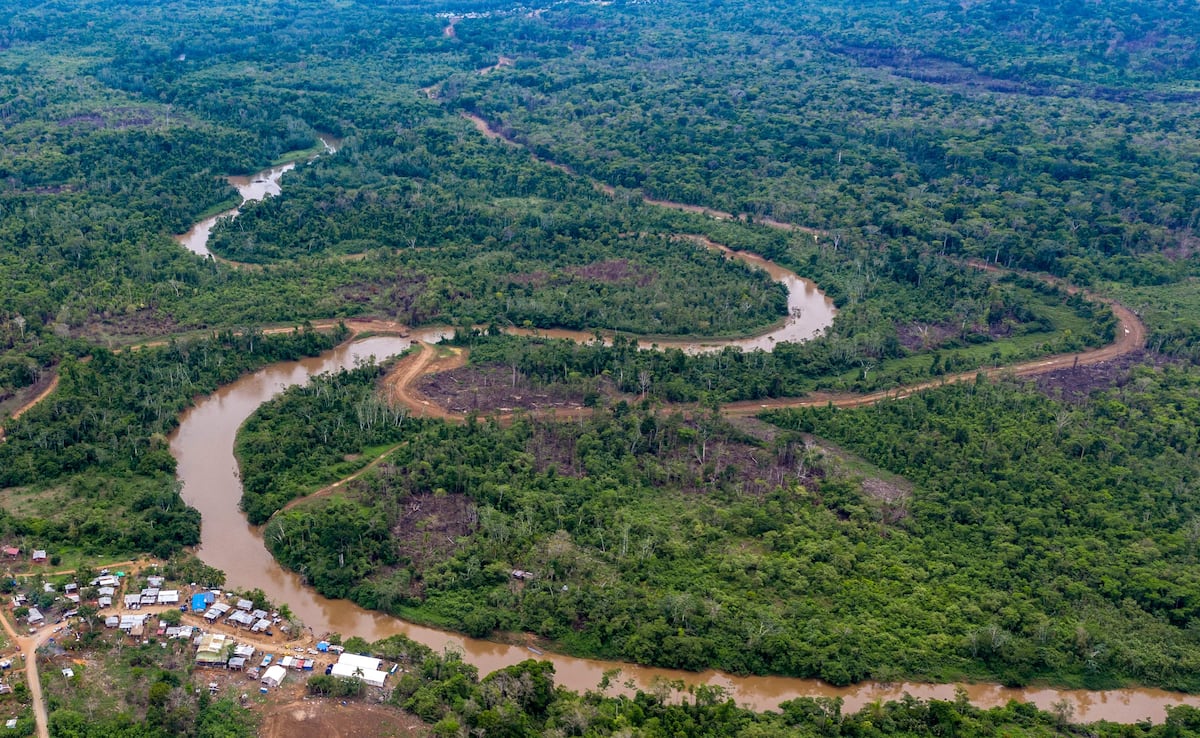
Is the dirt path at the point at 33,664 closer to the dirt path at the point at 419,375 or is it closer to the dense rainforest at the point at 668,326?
the dense rainforest at the point at 668,326

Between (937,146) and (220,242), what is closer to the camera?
(220,242)

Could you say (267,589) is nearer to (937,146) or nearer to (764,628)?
(764,628)

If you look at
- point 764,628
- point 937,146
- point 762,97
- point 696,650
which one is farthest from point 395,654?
point 762,97

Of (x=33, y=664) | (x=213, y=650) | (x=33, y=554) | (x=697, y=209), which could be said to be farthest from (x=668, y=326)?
(x=33, y=664)

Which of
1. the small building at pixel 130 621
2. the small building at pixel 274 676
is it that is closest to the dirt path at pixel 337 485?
the small building at pixel 130 621

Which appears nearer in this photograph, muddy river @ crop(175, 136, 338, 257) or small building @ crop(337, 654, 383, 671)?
small building @ crop(337, 654, 383, 671)

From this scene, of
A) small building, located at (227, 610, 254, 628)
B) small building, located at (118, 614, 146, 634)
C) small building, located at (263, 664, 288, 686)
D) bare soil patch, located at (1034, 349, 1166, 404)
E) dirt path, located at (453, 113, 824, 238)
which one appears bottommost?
small building, located at (263, 664, 288, 686)

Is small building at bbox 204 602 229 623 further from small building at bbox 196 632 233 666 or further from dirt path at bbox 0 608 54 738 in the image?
dirt path at bbox 0 608 54 738

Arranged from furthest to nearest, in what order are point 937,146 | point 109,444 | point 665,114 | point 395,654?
point 665,114
point 937,146
point 109,444
point 395,654

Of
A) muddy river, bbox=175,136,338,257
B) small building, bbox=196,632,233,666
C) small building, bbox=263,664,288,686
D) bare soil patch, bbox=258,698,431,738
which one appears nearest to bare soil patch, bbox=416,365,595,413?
small building, bbox=196,632,233,666
